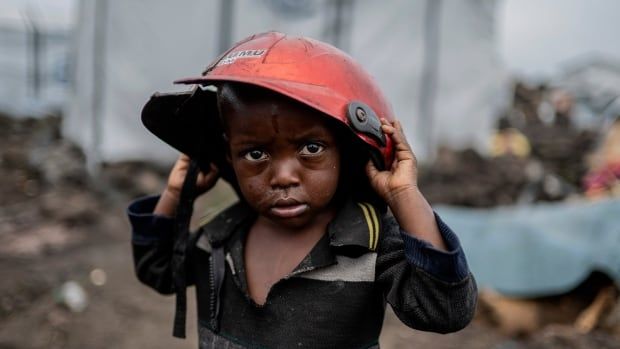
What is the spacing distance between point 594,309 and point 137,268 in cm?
338

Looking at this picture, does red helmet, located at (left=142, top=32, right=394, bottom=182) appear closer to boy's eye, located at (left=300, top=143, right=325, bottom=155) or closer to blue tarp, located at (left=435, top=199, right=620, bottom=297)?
boy's eye, located at (left=300, top=143, right=325, bottom=155)

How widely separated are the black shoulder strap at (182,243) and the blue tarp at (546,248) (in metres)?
3.14

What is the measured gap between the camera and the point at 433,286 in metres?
1.10

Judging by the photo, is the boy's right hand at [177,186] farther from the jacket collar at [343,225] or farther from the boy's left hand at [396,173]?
the boy's left hand at [396,173]

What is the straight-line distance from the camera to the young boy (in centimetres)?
115

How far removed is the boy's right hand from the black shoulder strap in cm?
4

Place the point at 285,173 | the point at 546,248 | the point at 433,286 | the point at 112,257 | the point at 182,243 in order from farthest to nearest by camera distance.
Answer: the point at 112,257 < the point at 546,248 < the point at 182,243 < the point at 285,173 < the point at 433,286

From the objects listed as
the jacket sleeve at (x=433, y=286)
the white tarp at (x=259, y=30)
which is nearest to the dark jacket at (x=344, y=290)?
the jacket sleeve at (x=433, y=286)

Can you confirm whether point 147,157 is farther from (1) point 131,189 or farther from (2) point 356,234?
(2) point 356,234

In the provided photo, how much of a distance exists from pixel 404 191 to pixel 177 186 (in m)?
0.65

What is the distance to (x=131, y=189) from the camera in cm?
618

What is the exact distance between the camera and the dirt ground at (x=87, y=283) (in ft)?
11.4

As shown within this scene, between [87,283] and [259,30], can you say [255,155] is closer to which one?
[87,283]

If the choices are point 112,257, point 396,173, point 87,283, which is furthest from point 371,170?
point 112,257
